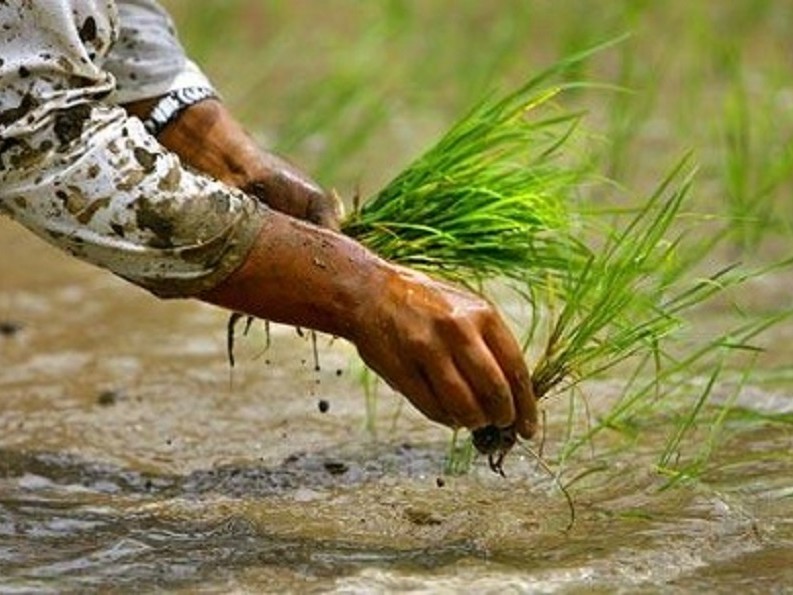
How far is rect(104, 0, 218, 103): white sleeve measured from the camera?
10.7ft

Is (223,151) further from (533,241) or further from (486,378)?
(486,378)

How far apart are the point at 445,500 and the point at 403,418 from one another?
0.47 metres

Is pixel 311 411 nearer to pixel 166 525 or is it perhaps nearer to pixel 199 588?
pixel 166 525

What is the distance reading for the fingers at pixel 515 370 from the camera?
2672 mm

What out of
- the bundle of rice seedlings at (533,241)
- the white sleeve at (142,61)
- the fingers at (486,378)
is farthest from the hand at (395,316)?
the white sleeve at (142,61)

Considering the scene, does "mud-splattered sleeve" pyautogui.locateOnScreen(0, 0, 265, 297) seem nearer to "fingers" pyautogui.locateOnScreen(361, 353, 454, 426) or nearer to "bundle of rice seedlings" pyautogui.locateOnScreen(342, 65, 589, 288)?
"fingers" pyautogui.locateOnScreen(361, 353, 454, 426)

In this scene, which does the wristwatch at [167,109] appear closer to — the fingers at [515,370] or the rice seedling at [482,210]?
the rice seedling at [482,210]

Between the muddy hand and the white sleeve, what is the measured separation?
713 mm

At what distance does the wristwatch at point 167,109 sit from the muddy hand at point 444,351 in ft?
2.25

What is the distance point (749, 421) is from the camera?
3.24 meters

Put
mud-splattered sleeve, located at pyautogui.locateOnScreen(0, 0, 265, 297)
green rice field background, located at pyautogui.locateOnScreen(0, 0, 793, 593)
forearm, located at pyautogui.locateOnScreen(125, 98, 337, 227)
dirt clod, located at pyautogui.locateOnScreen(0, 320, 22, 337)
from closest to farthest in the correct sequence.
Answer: mud-splattered sleeve, located at pyautogui.locateOnScreen(0, 0, 265, 297), green rice field background, located at pyautogui.locateOnScreen(0, 0, 793, 593), forearm, located at pyautogui.locateOnScreen(125, 98, 337, 227), dirt clod, located at pyautogui.locateOnScreen(0, 320, 22, 337)

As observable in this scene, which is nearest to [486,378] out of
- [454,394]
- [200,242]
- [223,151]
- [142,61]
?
[454,394]

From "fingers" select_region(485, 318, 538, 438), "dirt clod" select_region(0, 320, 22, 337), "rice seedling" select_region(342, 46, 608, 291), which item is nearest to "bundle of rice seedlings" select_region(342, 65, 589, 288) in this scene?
"rice seedling" select_region(342, 46, 608, 291)

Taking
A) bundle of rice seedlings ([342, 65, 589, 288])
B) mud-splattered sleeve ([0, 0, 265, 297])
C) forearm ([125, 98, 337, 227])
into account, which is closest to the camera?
mud-splattered sleeve ([0, 0, 265, 297])
